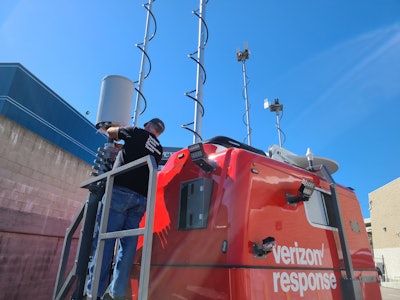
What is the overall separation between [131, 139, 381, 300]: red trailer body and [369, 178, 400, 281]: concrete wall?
96.1ft

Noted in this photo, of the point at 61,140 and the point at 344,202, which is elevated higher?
the point at 61,140

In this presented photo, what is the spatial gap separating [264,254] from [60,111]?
93.5ft

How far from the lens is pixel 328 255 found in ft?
9.12

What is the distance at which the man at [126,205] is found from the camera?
7.83 feet

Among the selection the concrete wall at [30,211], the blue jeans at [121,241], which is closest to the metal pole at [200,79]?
the blue jeans at [121,241]

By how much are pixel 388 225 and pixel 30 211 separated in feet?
106

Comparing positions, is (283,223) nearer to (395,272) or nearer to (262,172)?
(262,172)

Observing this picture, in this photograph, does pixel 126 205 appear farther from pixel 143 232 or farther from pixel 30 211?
pixel 30 211

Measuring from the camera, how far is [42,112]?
984 inches

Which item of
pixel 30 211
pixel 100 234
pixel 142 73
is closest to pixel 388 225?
pixel 142 73

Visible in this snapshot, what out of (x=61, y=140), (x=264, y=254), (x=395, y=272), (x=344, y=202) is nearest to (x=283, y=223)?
(x=264, y=254)

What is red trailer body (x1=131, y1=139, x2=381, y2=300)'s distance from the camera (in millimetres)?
2127

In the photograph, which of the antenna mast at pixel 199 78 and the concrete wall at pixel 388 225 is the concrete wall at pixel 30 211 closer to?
the antenna mast at pixel 199 78

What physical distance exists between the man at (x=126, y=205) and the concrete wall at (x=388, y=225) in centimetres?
3038
